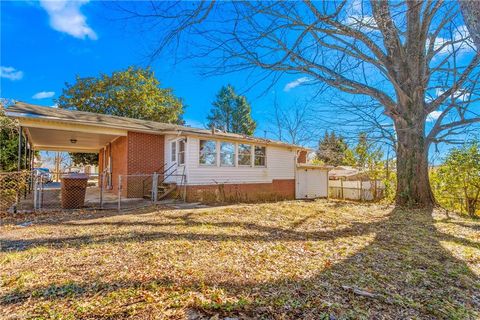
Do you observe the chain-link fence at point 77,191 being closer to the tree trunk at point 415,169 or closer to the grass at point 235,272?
the grass at point 235,272

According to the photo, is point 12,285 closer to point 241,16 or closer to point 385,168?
point 241,16

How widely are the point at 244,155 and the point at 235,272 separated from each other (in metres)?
10.5

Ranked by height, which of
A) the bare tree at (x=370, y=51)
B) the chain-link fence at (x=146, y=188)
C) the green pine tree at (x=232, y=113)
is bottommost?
the chain-link fence at (x=146, y=188)

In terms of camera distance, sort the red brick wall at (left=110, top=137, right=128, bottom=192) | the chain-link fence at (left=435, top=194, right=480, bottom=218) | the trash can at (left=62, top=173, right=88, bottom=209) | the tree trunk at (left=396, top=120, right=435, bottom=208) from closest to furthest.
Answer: the trash can at (left=62, top=173, right=88, bottom=209) < the tree trunk at (left=396, top=120, right=435, bottom=208) < the chain-link fence at (left=435, top=194, right=480, bottom=218) < the red brick wall at (left=110, top=137, right=128, bottom=192)

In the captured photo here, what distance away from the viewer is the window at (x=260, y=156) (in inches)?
557

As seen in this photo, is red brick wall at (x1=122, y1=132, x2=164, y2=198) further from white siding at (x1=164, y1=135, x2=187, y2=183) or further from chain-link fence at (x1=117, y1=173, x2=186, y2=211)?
white siding at (x1=164, y1=135, x2=187, y2=183)

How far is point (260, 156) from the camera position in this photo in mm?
14305

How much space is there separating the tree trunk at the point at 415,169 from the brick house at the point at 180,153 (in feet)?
19.6

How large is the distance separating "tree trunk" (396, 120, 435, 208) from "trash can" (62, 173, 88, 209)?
1096 cm

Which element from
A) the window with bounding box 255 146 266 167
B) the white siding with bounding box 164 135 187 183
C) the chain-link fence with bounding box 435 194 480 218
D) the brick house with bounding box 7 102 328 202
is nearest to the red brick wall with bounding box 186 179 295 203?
the brick house with bounding box 7 102 328 202

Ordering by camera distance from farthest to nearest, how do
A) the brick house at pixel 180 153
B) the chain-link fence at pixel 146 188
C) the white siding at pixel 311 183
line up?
the white siding at pixel 311 183, the chain-link fence at pixel 146 188, the brick house at pixel 180 153

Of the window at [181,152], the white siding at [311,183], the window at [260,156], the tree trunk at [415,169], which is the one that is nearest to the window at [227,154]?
the window at [260,156]

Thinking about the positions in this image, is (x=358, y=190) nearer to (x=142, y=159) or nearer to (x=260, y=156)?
(x=260, y=156)

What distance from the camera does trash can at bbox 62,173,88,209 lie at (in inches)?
313
